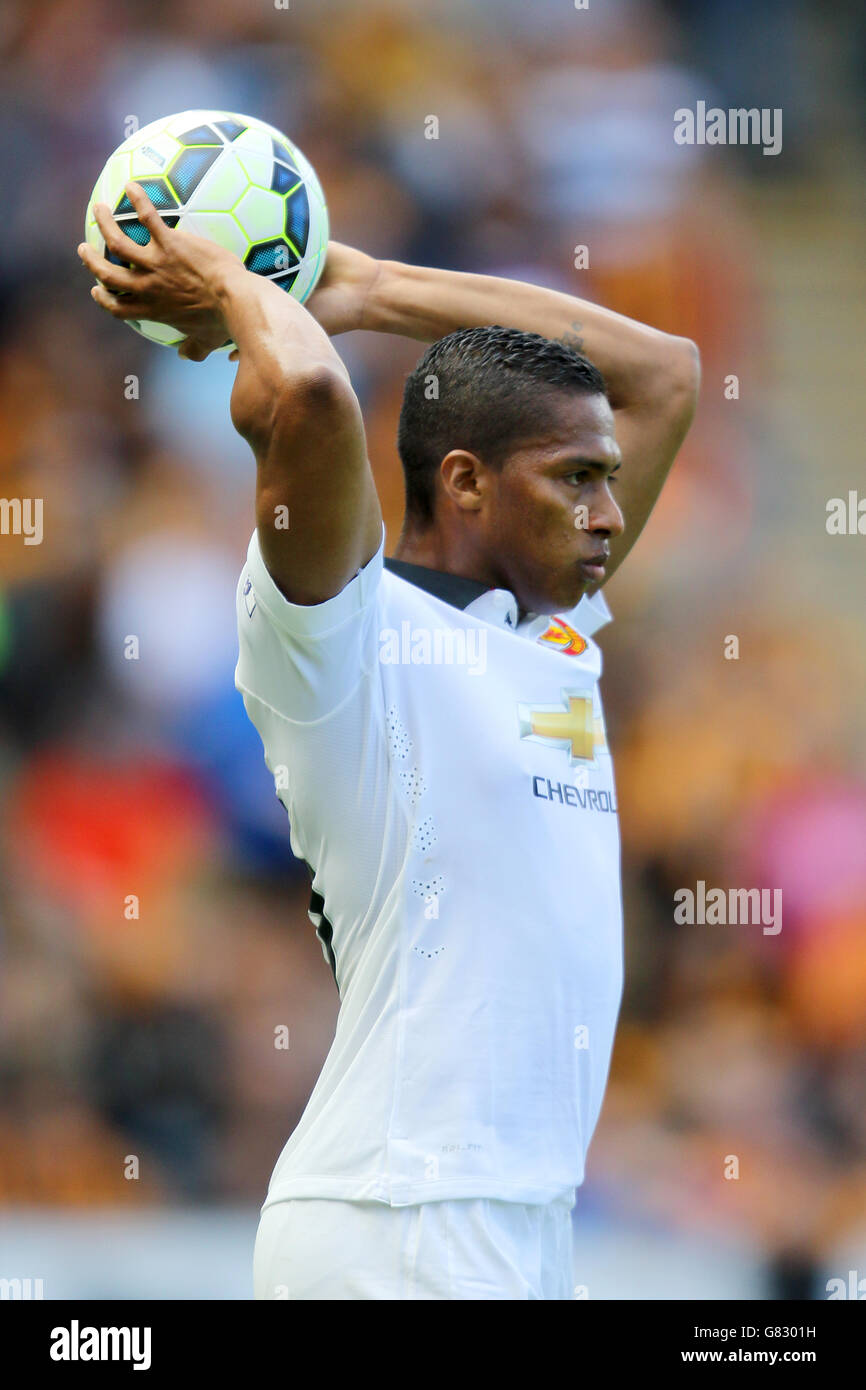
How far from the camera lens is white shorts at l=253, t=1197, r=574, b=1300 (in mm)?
2236

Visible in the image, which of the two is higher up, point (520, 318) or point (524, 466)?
point (520, 318)

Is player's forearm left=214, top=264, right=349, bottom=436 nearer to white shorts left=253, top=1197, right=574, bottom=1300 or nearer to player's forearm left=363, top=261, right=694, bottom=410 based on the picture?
player's forearm left=363, top=261, right=694, bottom=410

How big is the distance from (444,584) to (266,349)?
538 mm

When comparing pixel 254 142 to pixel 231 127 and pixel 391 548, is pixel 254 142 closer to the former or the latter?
pixel 231 127

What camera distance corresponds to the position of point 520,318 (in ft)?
9.92

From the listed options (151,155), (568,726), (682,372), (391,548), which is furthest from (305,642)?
(391,548)

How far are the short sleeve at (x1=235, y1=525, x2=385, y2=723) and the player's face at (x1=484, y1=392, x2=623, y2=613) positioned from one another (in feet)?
1.06

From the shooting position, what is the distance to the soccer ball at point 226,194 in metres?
2.61

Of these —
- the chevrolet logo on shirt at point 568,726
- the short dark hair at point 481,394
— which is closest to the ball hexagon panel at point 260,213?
the short dark hair at point 481,394

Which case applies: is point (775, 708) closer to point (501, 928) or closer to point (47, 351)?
point (47, 351)

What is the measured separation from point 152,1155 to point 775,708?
9.04 feet

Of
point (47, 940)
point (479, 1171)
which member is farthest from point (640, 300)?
point (479, 1171)

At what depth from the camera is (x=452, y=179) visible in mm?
6480

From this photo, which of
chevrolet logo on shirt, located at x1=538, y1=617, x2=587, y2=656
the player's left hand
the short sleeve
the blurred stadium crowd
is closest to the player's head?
chevrolet logo on shirt, located at x1=538, y1=617, x2=587, y2=656
